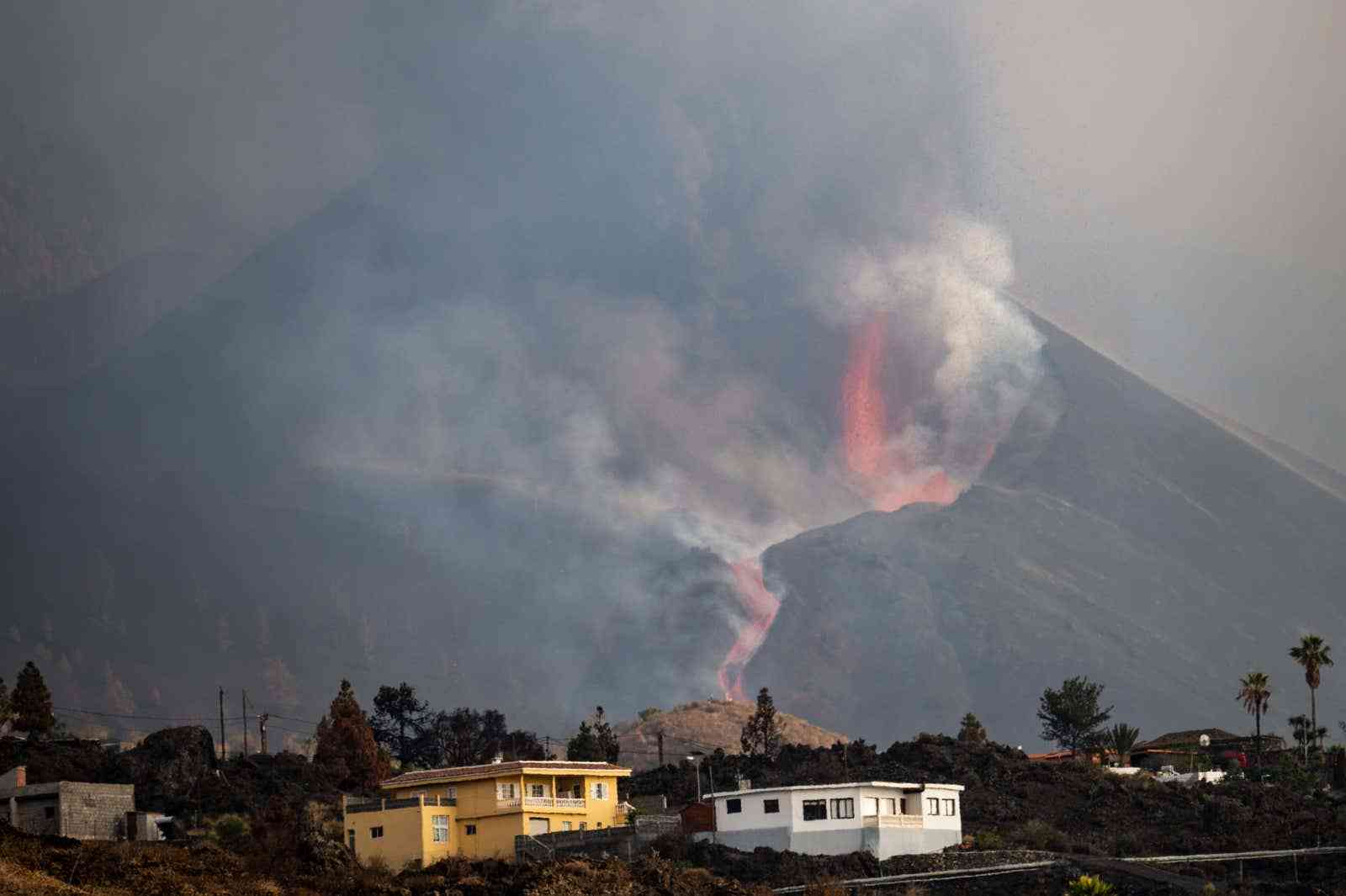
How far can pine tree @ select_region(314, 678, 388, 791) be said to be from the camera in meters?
126

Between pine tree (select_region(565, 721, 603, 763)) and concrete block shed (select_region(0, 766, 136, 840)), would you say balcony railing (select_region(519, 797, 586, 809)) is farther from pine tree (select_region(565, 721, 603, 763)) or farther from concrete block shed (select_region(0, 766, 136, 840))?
pine tree (select_region(565, 721, 603, 763))

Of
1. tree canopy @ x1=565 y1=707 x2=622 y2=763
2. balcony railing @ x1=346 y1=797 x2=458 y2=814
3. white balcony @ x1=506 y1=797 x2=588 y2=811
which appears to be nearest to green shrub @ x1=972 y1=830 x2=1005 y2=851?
white balcony @ x1=506 y1=797 x2=588 y2=811

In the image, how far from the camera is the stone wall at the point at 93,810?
302ft

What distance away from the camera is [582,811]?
99375 millimetres

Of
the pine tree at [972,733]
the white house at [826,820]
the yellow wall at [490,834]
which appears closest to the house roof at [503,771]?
the yellow wall at [490,834]

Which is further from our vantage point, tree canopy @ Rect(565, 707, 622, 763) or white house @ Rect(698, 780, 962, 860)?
tree canopy @ Rect(565, 707, 622, 763)

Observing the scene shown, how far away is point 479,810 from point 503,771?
Result: 2737 millimetres

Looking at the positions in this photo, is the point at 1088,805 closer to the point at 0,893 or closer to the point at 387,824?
the point at 387,824

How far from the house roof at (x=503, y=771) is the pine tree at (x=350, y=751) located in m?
23.2

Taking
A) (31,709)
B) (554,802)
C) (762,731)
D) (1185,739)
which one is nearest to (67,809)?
(554,802)

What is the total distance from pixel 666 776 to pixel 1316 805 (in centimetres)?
4323

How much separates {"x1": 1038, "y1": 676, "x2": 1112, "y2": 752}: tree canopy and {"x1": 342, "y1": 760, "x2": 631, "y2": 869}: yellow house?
68466 mm

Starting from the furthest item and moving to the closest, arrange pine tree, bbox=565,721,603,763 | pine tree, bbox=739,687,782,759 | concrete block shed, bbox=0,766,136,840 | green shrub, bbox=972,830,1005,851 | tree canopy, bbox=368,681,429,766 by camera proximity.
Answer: tree canopy, bbox=368,681,429,766
pine tree, bbox=739,687,782,759
pine tree, bbox=565,721,603,763
green shrub, bbox=972,830,1005,851
concrete block shed, bbox=0,766,136,840

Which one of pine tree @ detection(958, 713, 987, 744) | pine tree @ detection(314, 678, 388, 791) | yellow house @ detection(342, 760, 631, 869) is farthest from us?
pine tree @ detection(958, 713, 987, 744)
